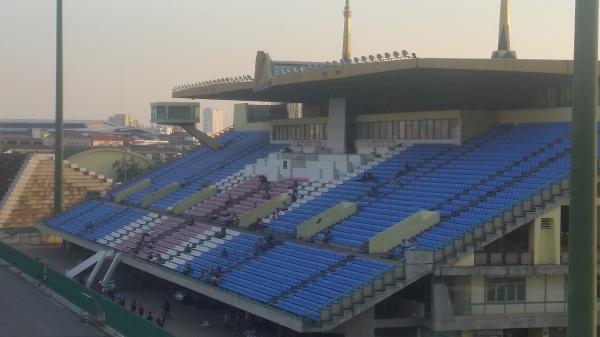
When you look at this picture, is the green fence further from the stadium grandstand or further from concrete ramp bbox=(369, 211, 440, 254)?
concrete ramp bbox=(369, 211, 440, 254)

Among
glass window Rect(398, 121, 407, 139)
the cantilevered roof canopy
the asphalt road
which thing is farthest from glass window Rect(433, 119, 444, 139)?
the asphalt road

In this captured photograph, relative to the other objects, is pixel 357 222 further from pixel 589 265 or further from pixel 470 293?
pixel 589 265

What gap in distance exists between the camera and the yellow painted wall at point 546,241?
2369 cm

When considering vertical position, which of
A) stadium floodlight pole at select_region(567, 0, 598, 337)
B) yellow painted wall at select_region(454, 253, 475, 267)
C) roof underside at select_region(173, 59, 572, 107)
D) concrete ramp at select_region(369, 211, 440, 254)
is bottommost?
yellow painted wall at select_region(454, 253, 475, 267)

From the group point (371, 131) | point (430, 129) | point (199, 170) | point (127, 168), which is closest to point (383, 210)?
point (430, 129)

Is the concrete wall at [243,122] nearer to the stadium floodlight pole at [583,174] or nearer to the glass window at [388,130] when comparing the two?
the glass window at [388,130]

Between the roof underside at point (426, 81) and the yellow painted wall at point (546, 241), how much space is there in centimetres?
520

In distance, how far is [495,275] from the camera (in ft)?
76.9

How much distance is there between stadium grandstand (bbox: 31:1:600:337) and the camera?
23312 millimetres

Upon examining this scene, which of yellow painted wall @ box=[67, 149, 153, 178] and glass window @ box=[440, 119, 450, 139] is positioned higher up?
glass window @ box=[440, 119, 450, 139]

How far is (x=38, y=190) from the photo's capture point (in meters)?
56.0

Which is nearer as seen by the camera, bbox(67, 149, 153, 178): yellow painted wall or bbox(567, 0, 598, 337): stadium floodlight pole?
bbox(567, 0, 598, 337): stadium floodlight pole

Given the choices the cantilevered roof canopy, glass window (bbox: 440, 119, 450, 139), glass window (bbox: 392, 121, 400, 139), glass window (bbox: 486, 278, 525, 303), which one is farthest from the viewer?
glass window (bbox: 392, 121, 400, 139)

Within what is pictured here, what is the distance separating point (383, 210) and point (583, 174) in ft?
59.9
